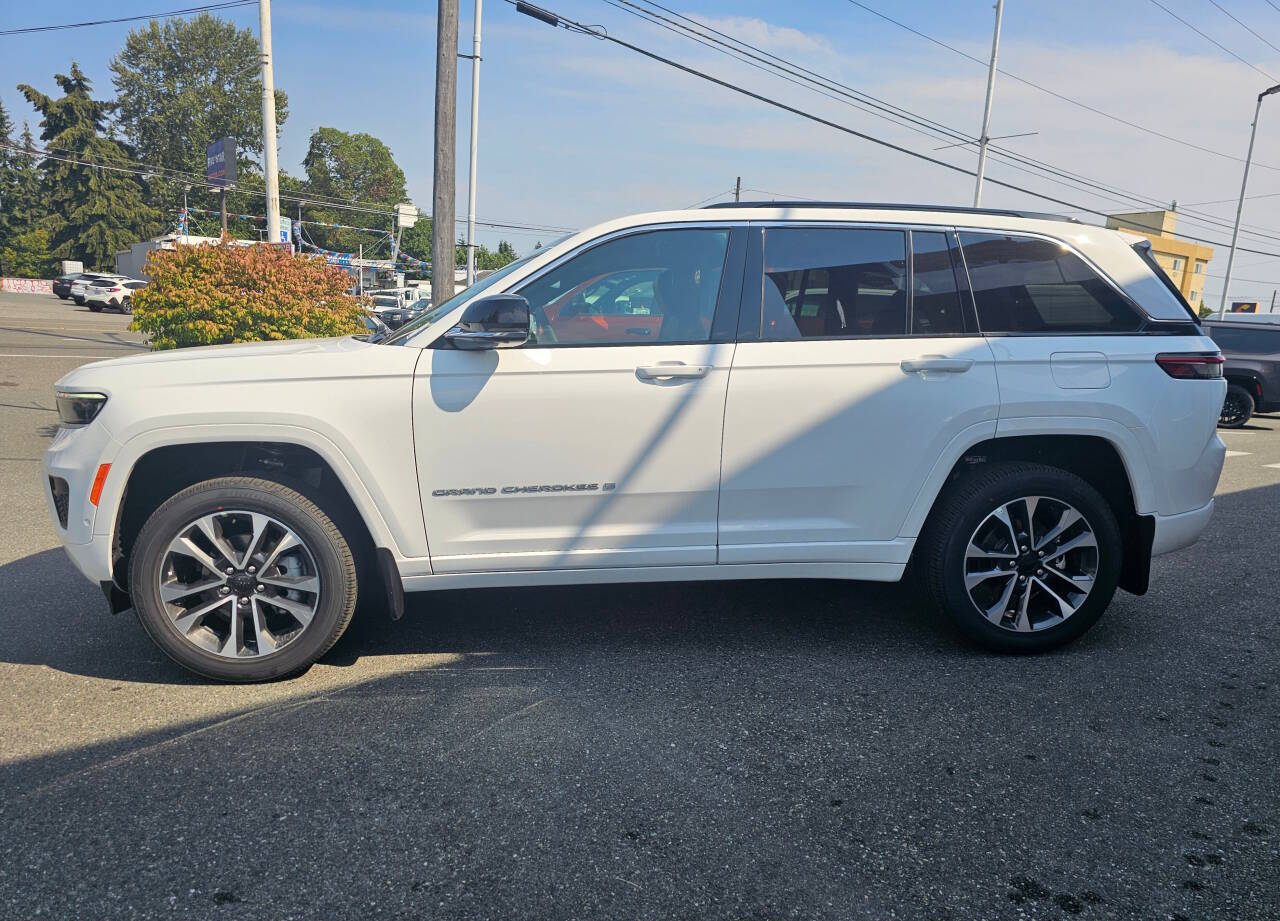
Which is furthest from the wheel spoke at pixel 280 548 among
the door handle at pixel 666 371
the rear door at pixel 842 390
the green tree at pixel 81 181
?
the green tree at pixel 81 181

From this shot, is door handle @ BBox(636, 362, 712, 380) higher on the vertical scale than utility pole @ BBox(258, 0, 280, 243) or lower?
lower

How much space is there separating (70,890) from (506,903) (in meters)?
1.14

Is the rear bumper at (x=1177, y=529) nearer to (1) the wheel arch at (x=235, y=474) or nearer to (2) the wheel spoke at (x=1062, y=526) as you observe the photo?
(2) the wheel spoke at (x=1062, y=526)

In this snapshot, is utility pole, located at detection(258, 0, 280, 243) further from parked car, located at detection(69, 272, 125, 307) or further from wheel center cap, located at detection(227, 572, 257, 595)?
parked car, located at detection(69, 272, 125, 307)

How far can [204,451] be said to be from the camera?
362cm

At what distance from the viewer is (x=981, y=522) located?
3869 millimetres

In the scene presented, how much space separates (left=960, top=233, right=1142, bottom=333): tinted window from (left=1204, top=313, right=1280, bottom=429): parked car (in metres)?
12.3

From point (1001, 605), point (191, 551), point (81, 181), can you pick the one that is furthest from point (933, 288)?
point (81, 181)

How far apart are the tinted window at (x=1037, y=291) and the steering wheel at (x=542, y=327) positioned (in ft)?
6.25

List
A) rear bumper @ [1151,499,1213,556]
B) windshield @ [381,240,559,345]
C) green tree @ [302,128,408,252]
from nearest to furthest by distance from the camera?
windshield @ [381,240,559,345]
rear bumper @ [1151,499,1213,556]
green tree @ [302,128,408,252]

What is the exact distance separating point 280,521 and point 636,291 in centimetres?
176

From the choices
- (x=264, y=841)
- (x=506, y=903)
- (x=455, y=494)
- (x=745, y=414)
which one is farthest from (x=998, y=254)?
(x=264, y=841)

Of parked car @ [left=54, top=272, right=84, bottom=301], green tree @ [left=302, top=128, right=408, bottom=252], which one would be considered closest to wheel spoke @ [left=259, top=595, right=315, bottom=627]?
parked car @ [left=54, top=272, right=84, bottom=301]

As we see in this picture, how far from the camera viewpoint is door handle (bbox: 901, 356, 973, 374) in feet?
12.4
